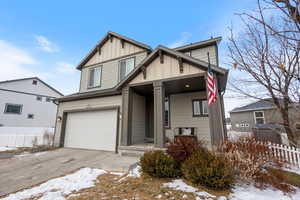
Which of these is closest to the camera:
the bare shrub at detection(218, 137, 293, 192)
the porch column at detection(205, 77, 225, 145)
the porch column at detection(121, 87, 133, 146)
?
the bare shrub at detection(218, 137, 293, 192)

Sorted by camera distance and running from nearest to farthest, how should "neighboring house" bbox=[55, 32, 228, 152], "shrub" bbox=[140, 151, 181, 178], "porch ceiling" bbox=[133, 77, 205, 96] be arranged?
"shrub" bbox=[140, 151, 181, 178] < "neighboring house" bbox=[55, 32, 228, 152] < "porch ceiling" bbox=[133, 77, 205, 96]

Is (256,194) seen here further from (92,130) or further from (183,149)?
(92,130)

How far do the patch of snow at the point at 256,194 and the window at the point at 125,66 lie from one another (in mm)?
8449

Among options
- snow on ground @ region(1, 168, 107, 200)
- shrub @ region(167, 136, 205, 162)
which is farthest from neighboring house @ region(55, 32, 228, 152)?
snow on ground @ region(1, 168, 107, 200)

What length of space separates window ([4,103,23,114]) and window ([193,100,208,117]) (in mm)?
20408

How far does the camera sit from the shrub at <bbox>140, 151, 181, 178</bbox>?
12.2 feet

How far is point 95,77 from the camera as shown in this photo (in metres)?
10.8

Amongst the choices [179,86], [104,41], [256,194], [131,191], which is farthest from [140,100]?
[256,194]

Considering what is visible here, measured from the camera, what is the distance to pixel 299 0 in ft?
6.20

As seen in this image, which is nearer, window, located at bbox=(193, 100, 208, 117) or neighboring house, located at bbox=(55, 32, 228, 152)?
neighboring house, located at bbox=(55, 32, 228, 152)

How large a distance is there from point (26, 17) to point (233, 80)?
561 inches

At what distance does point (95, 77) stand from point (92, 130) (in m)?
4.48

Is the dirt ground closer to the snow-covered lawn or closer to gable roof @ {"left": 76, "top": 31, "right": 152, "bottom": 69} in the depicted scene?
the snow-covered lawn

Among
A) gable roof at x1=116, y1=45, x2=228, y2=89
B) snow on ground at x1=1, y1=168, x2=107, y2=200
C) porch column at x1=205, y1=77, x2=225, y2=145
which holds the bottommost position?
snow on ground at x1=1, y1=168, x2=107, y2=200
